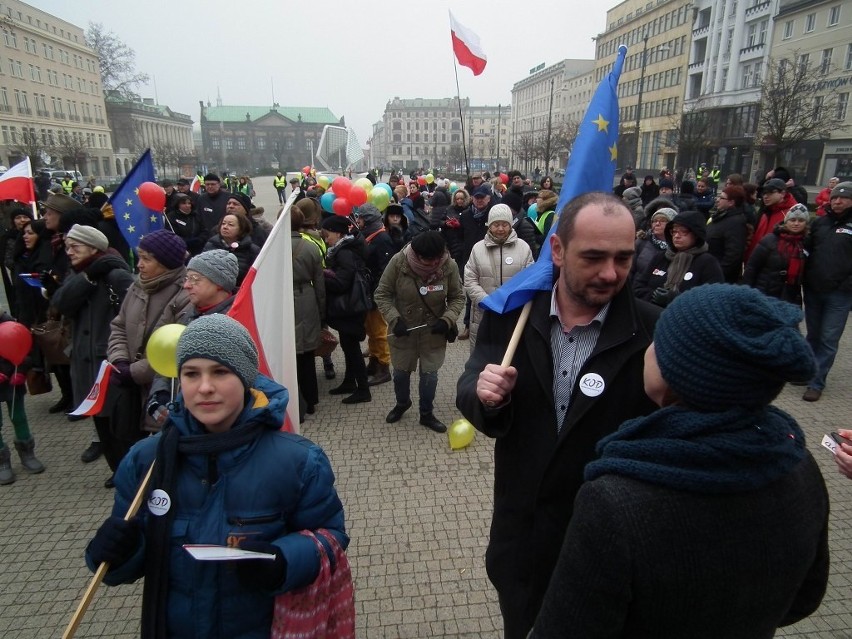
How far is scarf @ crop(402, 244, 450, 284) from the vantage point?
4.93 metres

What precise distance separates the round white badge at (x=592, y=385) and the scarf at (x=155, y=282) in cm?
287

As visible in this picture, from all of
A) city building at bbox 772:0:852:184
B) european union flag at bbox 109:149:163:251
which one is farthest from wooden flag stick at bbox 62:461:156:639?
city building at bbox 772:0:852:184

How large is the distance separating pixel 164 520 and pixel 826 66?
4472cm

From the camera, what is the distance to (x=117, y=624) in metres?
2.94

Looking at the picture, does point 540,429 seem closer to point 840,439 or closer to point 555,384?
point 555,384

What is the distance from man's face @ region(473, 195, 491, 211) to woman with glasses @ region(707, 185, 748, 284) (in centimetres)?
312

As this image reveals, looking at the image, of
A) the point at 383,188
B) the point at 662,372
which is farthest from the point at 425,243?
the point at 383,188

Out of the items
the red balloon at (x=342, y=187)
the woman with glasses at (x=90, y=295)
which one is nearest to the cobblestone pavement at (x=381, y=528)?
the woman with glasses at (x=90, y=295)

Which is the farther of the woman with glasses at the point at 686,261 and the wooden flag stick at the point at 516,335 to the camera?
the woman with glasses at the point at 686,261

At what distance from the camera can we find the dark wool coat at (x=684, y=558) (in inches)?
39.8

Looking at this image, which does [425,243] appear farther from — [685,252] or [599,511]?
[599,511]

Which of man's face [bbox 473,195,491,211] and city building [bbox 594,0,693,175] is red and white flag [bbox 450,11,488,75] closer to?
man's face [bbox 473,195,491,211]

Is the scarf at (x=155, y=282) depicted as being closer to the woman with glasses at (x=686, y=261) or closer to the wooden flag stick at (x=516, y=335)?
the wooden flag stick at (x=516, y=335)

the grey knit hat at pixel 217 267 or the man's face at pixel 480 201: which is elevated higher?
the man's face at pixel 480 201
